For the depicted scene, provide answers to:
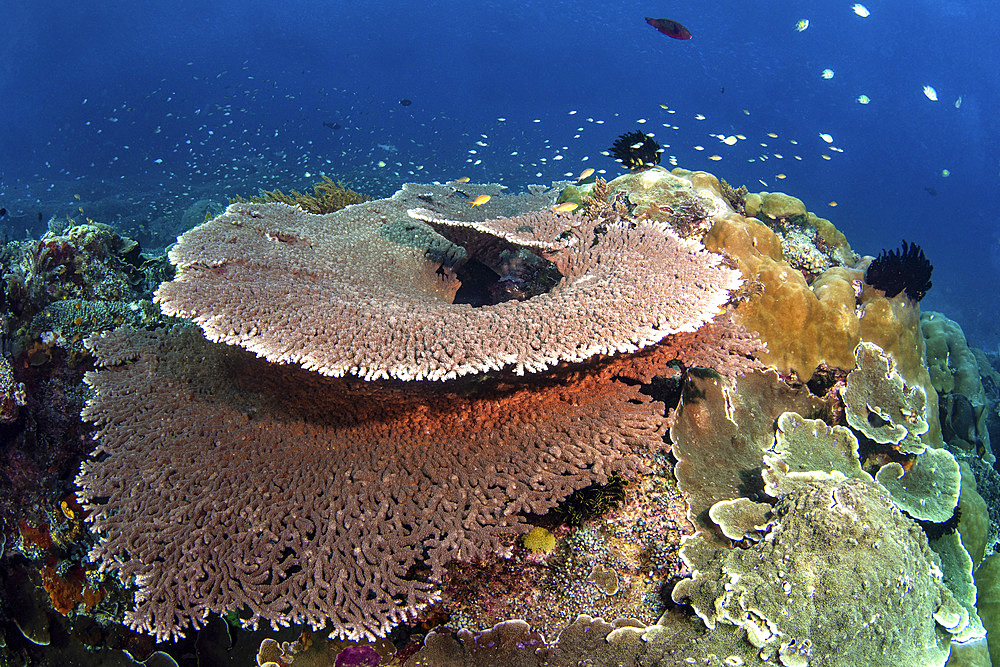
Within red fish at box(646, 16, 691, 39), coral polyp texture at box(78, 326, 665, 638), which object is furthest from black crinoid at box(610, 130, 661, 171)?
coral polyp texture at box(78, 326, 665, 638)

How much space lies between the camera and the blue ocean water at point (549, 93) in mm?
53469

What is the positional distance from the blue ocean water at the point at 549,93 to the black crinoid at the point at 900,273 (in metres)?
34.9

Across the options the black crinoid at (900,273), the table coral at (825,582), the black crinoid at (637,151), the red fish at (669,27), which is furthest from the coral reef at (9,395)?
the red fish at (669,27)

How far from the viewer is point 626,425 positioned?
2.81m

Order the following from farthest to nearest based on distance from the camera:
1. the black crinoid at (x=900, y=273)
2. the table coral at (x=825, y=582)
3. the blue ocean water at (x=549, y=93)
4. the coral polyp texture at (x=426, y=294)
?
the blue ocean water at (x=549, y=93) < the black crinoid at (x=900, y=273) < the coral polyp texture at (x=426, y=294) < the table coral at (x=825, y=582)

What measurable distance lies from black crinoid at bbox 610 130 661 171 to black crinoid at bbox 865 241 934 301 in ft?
9.59

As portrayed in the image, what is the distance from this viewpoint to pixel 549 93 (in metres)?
85.6

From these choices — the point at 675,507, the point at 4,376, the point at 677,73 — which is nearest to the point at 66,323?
the point at 4,376

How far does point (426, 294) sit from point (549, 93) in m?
94.5

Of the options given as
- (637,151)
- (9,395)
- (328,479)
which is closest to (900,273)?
(637,151)

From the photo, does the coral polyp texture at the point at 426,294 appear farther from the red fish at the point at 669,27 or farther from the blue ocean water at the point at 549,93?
the blue ocean water at the point at 549,93

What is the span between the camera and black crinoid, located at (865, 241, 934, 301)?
187 inches

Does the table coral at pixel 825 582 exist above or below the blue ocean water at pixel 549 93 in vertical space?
above

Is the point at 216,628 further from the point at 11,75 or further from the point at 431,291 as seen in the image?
the point at 11,75
